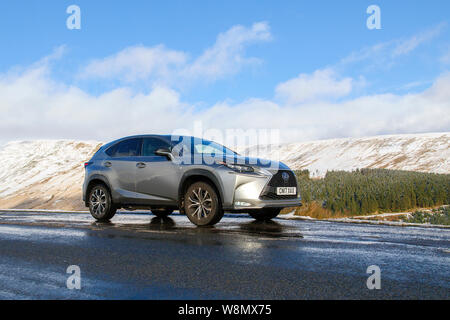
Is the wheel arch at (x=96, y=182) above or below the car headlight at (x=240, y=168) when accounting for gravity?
below

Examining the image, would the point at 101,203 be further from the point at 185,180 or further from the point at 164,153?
the point at 185,180

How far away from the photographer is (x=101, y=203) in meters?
10.2

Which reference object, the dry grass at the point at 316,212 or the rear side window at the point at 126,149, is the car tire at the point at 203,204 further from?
the dry grass at the point at 316,212

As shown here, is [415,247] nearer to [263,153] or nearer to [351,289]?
[351,289]

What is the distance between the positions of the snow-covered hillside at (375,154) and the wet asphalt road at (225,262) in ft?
93.2

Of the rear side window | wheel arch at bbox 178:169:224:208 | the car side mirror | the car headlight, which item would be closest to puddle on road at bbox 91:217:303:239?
wheel arch at bbox 178:169:224:208

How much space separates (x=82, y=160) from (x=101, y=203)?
138 ft

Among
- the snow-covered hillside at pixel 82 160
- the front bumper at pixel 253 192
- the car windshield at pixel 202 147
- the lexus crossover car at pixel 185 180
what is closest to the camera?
the front bumper at pixel 253 192

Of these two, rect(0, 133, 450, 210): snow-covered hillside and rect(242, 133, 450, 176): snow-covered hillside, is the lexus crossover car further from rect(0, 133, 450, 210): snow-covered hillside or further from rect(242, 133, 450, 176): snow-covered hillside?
rect(242, 133, 450, 176): snow-covered hillside

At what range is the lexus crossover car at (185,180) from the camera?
811 centimetres

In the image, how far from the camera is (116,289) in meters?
3.83

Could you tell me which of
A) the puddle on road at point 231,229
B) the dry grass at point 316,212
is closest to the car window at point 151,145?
the puddle on road at point 231,229
